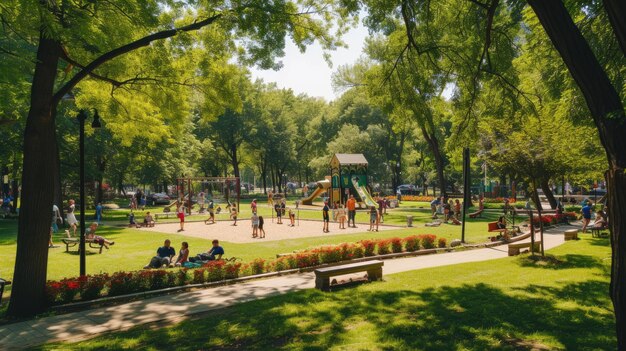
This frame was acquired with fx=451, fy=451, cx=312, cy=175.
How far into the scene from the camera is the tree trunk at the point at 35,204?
10234 millimetres

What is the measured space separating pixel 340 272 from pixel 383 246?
5.75 metres

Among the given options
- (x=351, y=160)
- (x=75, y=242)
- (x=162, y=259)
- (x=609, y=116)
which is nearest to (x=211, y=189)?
(x=351, y=160)

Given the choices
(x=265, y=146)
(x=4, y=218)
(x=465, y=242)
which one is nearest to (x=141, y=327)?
(x=465, y=242)

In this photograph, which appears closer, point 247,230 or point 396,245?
point 396,245

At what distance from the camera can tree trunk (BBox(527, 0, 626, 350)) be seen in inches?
201

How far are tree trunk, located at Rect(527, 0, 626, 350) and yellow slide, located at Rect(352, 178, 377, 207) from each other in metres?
34.5

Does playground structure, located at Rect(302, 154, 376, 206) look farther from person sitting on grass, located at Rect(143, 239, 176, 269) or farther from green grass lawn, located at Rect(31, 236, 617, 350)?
green grass lawn, located at Rect(31, 236, 617, 350)

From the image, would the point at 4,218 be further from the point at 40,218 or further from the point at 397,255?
the point at 397,255

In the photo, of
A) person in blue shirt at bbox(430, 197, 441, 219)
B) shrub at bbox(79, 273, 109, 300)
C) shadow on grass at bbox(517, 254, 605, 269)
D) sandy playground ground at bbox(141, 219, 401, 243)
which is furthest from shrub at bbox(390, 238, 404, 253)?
person in blue shirt at bbox(430, 197, 441, 219)

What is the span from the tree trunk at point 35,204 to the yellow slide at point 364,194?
1242 inches

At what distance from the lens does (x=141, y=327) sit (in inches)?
354

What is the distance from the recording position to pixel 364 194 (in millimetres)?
42219

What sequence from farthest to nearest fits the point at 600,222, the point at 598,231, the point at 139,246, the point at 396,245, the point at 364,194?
the point at 364,194
the point at 598,231
the point at 139,246
the point at 600,222
the point at 396,245

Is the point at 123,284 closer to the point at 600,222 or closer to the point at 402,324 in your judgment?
the point at 402,324
